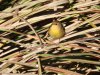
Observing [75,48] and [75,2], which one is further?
[75,2]

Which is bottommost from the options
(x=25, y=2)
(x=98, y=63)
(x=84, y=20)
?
(x=98, y=63)

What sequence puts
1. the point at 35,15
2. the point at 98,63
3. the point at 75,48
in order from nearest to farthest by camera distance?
the point at 98,63
the point at 75,48
the point at 35,15

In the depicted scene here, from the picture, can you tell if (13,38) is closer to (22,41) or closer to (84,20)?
(22,41)

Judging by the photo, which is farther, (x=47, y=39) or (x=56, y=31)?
(x=47, y=39)

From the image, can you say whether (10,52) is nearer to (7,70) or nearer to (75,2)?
(7,70)

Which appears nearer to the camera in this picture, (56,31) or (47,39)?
(56,31)

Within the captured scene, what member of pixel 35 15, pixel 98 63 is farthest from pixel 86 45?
pixel 35 15

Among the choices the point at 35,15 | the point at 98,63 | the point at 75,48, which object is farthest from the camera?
the point at 35,15

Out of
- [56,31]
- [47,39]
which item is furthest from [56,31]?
[47,39]

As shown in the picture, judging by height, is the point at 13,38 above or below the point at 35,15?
below

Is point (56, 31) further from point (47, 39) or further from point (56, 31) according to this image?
point (47, 39)
